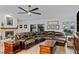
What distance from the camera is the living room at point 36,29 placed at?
2602 mm

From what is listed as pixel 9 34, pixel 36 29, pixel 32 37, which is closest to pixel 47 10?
pixel 36 29

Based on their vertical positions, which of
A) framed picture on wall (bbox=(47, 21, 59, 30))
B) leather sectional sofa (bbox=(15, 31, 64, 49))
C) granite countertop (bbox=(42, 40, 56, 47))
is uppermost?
framed picture on wall (bbox=(47, 21, 59, 30))

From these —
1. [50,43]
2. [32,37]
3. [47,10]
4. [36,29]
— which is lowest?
[50,43]

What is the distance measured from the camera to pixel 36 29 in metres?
2.70

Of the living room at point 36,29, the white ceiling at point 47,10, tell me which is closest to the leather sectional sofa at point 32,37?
the living room at point 36,29

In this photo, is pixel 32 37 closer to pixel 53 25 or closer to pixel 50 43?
pixel 50 43

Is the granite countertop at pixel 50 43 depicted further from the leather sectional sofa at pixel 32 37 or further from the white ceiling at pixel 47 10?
the white ceiling at pixel 47 10

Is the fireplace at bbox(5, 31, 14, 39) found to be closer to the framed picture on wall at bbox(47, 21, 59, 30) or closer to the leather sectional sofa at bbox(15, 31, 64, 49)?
the leather sectional sofa at bbox(15, 31, 64, 49)

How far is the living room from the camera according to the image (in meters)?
2.60

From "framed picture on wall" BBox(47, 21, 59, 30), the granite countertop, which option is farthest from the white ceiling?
the granite countertop

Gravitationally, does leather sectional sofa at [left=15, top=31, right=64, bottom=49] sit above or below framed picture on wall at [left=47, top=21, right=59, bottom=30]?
below
